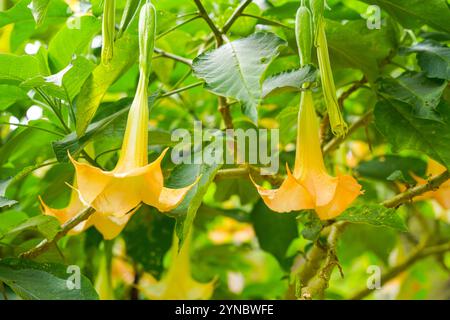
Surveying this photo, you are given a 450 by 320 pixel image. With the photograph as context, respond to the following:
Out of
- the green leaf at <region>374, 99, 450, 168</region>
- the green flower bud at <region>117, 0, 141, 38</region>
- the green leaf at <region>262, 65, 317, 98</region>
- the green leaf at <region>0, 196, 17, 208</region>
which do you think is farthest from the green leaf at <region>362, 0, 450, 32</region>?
the green leaf at <region>0, 196, 17, 208</region>

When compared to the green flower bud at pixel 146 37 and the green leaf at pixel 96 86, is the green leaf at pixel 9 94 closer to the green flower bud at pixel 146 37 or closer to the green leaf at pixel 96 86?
the green leaf at pixel 96 86

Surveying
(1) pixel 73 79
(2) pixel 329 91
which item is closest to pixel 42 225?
(1) pixel 73 79

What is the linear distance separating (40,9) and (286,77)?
29 cm

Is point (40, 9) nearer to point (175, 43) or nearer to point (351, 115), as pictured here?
point (175, 43)

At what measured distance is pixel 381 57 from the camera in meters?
0.99

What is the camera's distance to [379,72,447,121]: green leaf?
844 millimetres

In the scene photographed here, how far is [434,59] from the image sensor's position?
3.02ft

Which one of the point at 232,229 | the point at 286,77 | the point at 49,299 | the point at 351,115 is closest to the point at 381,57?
the point at 286,77

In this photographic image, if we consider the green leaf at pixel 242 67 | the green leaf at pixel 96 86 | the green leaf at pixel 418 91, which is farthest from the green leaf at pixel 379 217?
the green leaf at pixel 96 86

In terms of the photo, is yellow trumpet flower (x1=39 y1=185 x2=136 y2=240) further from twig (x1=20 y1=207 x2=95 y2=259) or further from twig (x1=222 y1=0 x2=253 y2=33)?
twig (x1=222 y1=0 x2=253 y2=33)

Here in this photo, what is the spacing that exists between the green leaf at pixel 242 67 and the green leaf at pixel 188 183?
11cm

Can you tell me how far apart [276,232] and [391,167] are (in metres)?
0.26

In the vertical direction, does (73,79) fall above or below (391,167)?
above

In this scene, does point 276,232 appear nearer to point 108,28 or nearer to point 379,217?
point 379,217
